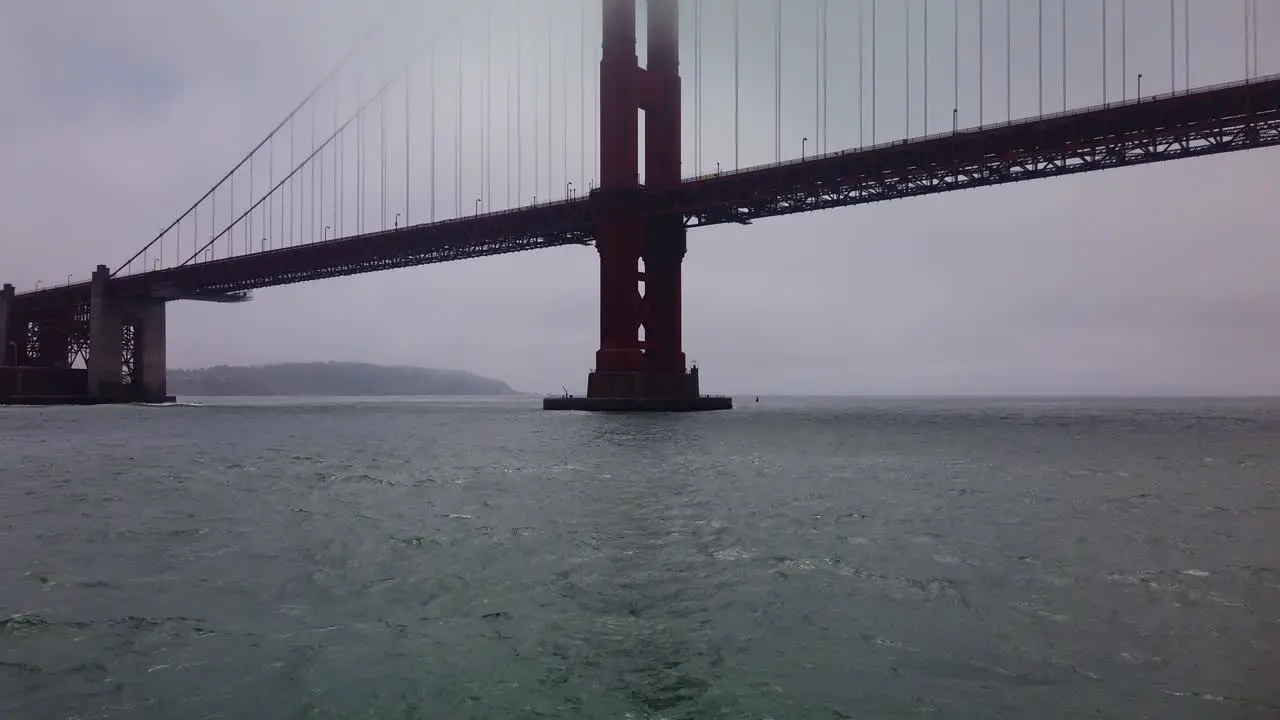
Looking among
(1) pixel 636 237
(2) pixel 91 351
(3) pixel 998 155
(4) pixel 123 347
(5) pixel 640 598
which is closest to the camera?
(5) pixel 640 598

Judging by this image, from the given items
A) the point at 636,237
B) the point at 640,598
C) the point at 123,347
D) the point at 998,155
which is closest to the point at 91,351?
the point at 123,347

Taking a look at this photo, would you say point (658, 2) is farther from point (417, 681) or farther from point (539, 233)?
point (417, 681)

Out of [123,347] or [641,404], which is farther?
[123,347]

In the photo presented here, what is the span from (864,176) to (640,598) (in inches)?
1639

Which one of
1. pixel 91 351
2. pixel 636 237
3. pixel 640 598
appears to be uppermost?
pixel 636 237

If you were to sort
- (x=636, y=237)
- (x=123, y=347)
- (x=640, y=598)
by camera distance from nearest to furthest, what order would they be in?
(x=640, y=598)
(x=636, y=237)
(x=123, y=347)

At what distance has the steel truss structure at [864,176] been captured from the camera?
38.4m

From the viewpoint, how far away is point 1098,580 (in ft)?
28.3

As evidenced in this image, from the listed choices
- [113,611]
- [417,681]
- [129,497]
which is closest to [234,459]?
[129,497]

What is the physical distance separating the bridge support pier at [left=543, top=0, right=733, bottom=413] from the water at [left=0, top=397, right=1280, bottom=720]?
30.7m

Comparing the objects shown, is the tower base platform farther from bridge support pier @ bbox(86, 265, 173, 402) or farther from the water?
bridge support pier @ bbox(86, 265, 173, 402)

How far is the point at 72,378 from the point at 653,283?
5661cm

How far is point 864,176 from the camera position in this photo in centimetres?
4619

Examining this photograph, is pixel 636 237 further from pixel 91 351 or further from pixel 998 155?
pixel 91 351
